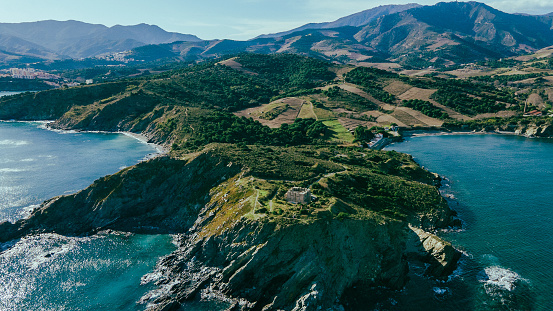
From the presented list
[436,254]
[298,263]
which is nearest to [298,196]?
[298,263]

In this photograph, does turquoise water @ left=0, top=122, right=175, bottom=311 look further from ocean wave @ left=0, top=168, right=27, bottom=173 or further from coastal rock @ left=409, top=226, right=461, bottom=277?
coastal rock @ left=409, top=226, right=461, bottom=277

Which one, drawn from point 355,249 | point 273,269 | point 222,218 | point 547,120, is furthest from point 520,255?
point 547,120

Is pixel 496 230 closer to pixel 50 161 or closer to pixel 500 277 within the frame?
pixel 500 277

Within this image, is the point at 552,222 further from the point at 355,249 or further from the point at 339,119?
the point at 339,119

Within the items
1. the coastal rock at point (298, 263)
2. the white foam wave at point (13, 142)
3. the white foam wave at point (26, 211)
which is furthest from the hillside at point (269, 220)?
the white foam wave at point (13, 142)

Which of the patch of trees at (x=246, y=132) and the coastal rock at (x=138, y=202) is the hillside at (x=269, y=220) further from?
the patch of trees at (x=246, y=132)

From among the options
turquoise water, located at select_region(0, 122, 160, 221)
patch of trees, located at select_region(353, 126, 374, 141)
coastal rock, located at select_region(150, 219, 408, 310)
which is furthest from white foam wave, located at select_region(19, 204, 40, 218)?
patch of trees, located at select_region(353, 126, 374, 141)
